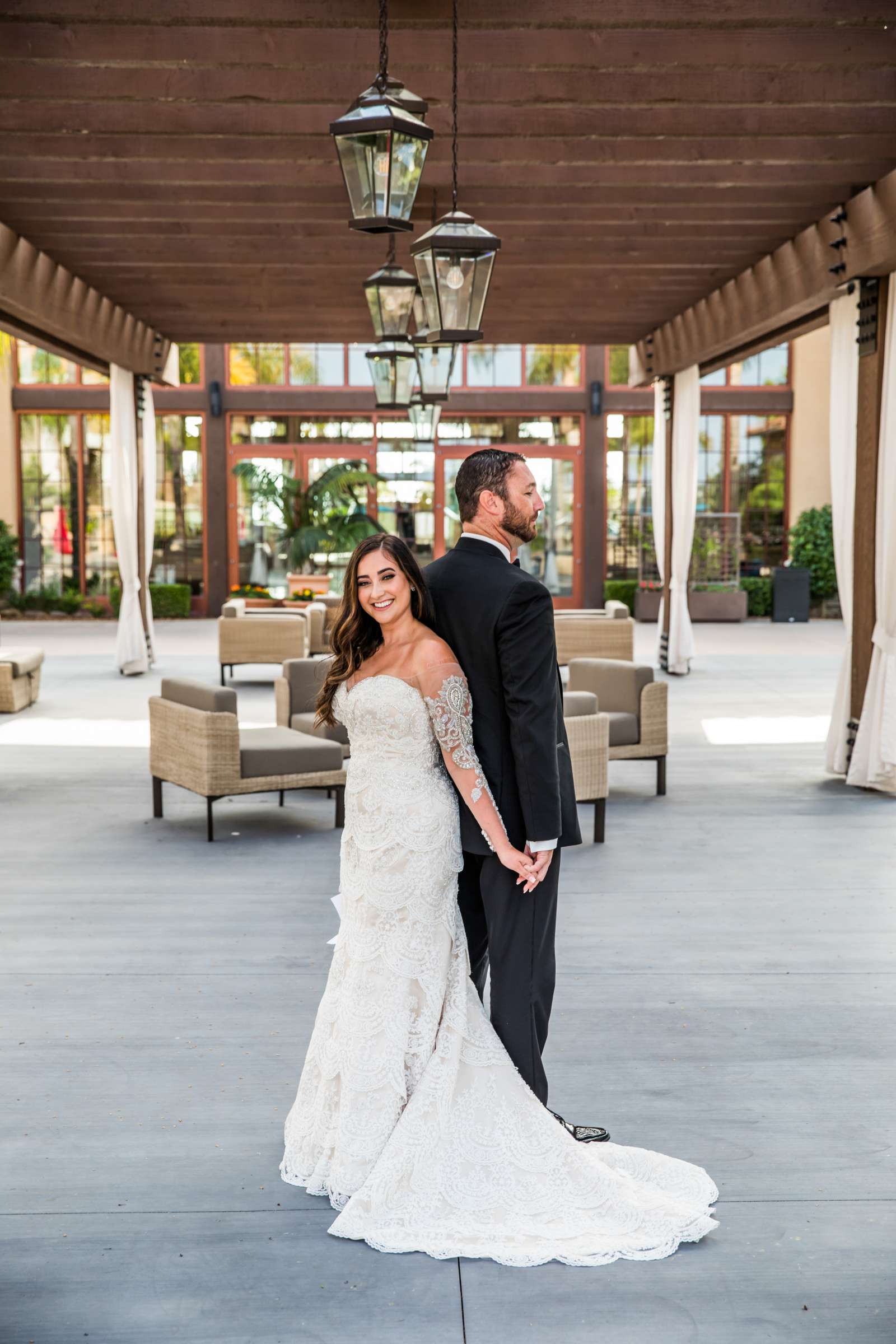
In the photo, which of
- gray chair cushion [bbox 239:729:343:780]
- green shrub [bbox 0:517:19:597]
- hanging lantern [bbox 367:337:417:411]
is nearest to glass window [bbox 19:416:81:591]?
green shrub [bbox 0:517:19:597]

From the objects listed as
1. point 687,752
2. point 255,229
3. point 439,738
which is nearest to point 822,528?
point 687,752

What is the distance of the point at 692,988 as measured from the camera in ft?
14.5

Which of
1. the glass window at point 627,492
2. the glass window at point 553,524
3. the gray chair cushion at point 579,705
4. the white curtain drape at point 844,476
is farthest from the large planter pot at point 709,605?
the gray chair cushion at point 579,705

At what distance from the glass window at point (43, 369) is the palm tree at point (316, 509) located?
147 inches

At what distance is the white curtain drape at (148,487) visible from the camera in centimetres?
1462

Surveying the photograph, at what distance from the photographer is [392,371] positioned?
27.1 ft

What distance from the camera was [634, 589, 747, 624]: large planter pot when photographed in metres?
21.3

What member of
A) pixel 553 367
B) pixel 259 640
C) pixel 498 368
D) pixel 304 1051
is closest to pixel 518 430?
pixel 498 368

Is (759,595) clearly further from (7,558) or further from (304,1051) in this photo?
(304,1051)

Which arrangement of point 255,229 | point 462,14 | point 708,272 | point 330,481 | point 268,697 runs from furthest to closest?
1. point 330,481
2. point 268,697
3. point 708,272
4. point 255,229
5. point 462,14

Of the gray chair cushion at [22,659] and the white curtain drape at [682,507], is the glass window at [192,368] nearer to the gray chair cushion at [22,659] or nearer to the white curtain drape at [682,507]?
the white curtain drape at [682,507]

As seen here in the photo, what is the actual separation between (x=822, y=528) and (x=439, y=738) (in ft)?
65.0

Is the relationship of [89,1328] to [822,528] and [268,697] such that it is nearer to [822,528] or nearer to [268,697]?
[268,697]

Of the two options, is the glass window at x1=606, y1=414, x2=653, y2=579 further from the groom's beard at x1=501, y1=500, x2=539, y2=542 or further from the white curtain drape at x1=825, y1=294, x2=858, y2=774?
the groom's beard at x1=501, y1=500, x2=539, y2=542
